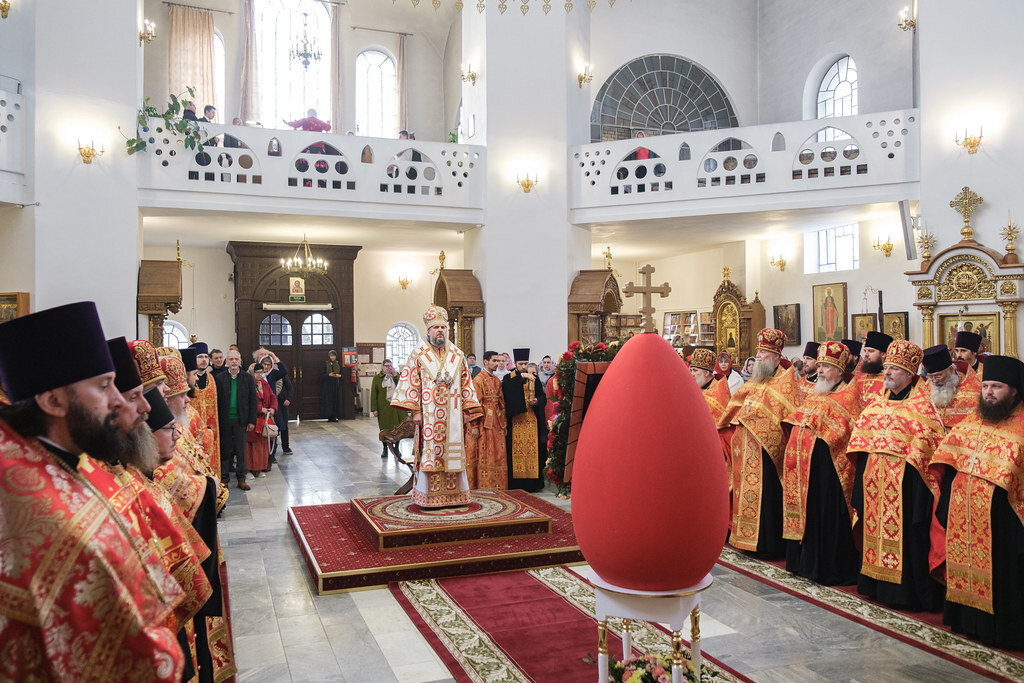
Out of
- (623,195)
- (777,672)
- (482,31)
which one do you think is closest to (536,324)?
(623,195)

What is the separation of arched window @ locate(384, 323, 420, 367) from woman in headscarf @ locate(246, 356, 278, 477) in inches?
356

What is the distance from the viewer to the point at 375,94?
19.7 meters

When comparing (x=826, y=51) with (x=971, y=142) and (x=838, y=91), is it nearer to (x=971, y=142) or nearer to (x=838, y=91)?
(x=838, y=91)

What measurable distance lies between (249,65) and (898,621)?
18.0m

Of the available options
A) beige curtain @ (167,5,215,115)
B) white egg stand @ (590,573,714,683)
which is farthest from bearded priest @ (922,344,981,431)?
beige curtain @ (167,5,215,115)

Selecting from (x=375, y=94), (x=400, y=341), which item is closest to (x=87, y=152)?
(x=375, y=94)

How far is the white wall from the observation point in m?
14.7

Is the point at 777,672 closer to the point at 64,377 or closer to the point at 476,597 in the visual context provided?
the point at 476,597

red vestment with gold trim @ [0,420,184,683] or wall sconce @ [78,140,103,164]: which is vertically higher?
wall sconce @ [78,140,103,164]

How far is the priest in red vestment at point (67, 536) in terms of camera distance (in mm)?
1676

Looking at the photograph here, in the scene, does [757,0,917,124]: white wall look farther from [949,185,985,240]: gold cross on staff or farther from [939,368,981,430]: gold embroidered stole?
[939,368,981,430]: gold embroidered stole

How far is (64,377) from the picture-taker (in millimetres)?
1887

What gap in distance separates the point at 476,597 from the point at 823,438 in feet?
9.82

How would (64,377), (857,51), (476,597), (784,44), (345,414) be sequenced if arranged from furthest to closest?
(345,414), (784,44), (857,51), (476,597), (64,377)
